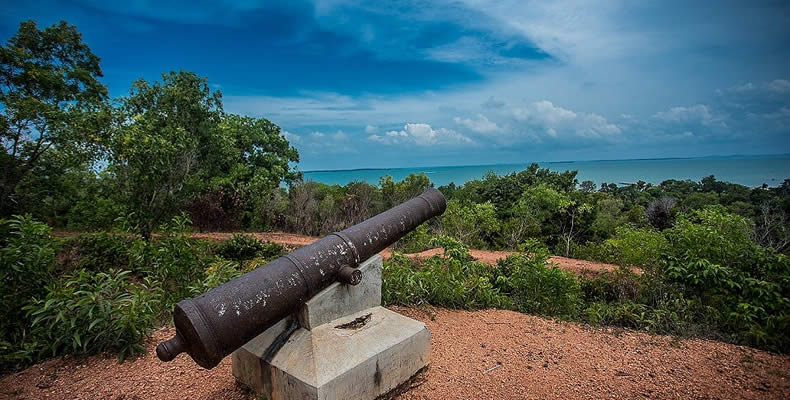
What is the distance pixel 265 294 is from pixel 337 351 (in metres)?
0.79

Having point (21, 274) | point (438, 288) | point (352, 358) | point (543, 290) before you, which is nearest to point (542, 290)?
point (543, 290)

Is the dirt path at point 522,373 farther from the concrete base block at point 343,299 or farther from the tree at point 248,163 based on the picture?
the tree at point 248,163

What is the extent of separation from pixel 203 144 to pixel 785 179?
3329cm

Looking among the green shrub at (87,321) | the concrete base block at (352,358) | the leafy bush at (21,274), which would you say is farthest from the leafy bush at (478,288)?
the leafy bush at (21,274)

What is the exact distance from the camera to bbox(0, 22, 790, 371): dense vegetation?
409 cm

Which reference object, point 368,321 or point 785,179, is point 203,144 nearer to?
point 368,321

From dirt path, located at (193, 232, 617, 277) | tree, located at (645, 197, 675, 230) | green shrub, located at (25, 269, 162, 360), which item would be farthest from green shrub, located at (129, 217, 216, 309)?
tree, located at (645, 197, 675, 230)

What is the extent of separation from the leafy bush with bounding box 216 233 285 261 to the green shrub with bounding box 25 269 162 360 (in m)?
7.46

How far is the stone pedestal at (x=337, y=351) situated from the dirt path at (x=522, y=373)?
339 millimetres

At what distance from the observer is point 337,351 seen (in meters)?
2.99

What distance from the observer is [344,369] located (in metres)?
2.87

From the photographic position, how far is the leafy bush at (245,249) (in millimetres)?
11555

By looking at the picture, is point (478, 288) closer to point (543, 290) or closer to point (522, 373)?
point (543, 290)

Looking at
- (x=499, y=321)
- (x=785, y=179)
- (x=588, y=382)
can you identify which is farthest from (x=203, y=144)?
(x=785, y=179)
